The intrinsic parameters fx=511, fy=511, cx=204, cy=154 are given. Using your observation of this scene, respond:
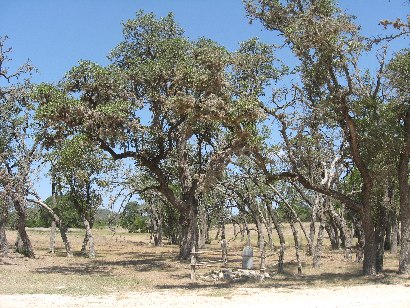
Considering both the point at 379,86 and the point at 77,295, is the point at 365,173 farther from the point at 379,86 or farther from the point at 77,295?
the point at 77,295

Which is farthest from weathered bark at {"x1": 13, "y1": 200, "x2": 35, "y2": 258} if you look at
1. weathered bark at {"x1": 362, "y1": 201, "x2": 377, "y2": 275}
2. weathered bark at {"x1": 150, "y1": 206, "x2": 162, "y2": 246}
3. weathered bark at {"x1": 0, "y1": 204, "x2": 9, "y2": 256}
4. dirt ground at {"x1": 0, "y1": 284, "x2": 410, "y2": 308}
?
weathered bark at {"x1": 362, "y1": 201, "x2": 377, "y2": 275}

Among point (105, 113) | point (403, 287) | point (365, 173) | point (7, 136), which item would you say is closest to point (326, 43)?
point (365, 173)

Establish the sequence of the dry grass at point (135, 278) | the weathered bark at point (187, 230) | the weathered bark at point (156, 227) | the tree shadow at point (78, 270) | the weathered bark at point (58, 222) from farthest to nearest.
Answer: the weathered bark at point (156, 227)
the weathered bark at point (58, 222)
the weathered bark at point (187, 230)
the tree shadow at point (78, 270)
the dry grass at point (135, 278)

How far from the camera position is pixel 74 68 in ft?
70.7

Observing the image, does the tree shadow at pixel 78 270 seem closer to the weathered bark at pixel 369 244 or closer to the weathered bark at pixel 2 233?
the weathered bark at pixel 2 233

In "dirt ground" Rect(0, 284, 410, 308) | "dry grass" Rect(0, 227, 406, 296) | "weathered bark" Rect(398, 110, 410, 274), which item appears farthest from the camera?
"weathered bark" Rect(398, 110, 410, 274)

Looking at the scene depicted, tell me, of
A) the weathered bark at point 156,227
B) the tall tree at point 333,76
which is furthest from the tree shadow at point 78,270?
the weathered bark at point 156,227

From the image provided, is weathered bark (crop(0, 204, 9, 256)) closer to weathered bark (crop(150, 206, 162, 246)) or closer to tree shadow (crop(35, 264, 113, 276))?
tree shadow (crop(35, 264, 113, 276))

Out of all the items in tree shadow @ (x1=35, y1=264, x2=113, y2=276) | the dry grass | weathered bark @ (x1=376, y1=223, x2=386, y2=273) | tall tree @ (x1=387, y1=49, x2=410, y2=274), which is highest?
tall tree @ (x1=387, y1=49, x2=410, y2=274)

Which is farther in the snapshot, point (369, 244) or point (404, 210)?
point (369, 244)

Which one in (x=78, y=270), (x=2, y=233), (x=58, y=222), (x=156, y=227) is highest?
(x=58, y=222)

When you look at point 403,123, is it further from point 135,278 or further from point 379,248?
point 135,278

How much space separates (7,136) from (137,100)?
33.2 feet

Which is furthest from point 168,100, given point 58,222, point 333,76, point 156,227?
point 156,227
